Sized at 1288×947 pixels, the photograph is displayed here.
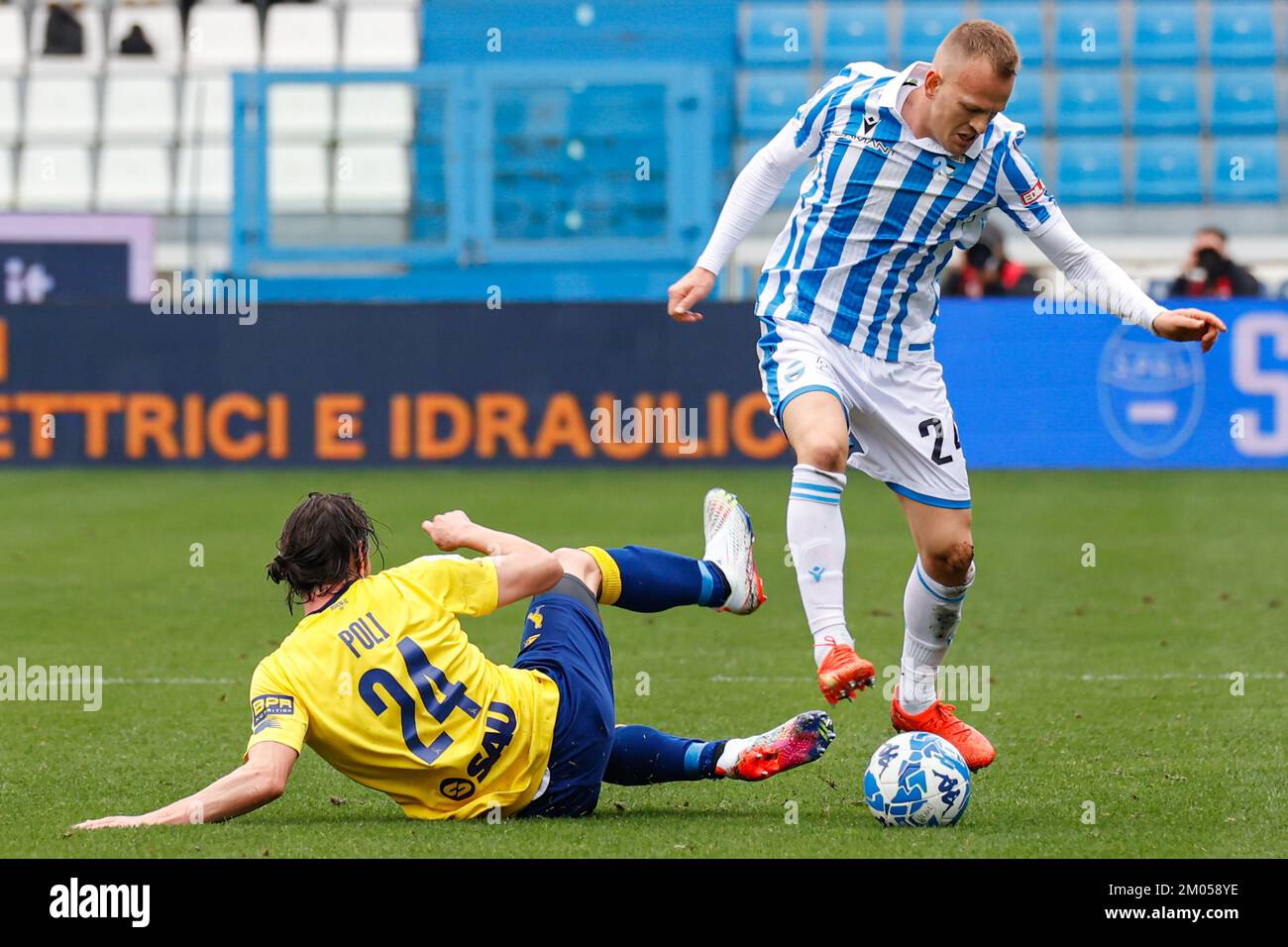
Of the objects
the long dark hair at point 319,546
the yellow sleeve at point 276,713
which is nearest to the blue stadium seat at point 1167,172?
the long dark hair at point 319,546

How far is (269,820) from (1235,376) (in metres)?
12.1

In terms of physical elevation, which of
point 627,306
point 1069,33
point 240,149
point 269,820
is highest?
point 1069,33

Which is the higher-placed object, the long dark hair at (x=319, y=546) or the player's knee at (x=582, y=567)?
the long dark hair at (x=319, y=546)

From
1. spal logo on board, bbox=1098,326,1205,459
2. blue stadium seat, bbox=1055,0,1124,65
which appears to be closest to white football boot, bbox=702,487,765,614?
spal logo on board, bbox=1098,326,1205,459

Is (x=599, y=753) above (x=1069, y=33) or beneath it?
beneath

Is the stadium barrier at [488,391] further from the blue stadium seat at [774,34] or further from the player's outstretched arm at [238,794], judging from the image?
the player's outstretched arm at [238,794]

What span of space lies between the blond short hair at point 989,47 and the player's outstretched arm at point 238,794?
2.61 m

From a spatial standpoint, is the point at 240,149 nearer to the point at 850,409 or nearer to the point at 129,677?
the point at 129,677

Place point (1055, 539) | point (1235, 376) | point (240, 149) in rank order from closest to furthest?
point (1055, 539)
point (1235, 376)
point (240, 149)

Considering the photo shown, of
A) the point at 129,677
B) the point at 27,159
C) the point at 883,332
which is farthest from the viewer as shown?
the point at 27,159

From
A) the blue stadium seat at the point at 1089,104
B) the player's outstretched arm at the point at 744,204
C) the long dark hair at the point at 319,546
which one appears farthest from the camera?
the blue stadium seat at the point at 1089,104

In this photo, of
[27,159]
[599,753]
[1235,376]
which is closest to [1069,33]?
[1235,376]

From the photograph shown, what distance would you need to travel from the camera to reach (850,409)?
18.7 ft

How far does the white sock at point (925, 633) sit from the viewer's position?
5.92 meters
